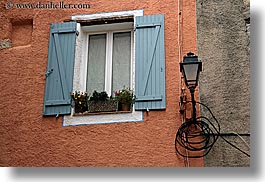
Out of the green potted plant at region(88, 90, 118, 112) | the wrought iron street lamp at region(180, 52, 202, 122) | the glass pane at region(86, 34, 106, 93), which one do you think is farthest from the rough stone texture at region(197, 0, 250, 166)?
the glass pane at region(86, 34, 106, 93)

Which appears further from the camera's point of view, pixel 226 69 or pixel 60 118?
pixel 60 118

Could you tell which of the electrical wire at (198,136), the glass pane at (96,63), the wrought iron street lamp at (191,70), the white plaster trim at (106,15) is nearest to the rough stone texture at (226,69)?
the electrical wire at (198,136)

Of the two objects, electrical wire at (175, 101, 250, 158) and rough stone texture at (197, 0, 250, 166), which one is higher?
rough stone texture at (197, 0, 250, 166)

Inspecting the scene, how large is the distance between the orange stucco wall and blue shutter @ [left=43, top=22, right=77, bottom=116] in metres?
0.06

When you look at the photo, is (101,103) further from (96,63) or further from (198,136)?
(198,136)

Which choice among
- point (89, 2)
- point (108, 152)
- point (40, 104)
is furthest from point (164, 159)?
point (89, 2)

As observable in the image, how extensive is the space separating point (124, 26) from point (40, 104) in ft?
2.86

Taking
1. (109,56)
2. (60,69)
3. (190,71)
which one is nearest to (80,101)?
(60,69)

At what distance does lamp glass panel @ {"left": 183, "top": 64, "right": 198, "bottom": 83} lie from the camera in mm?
3369

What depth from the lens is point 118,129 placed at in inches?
142

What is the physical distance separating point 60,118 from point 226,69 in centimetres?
123

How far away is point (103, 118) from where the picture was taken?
3656 millimetres

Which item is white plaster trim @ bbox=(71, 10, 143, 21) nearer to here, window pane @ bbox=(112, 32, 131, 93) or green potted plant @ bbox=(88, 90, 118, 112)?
window pane @ bbox=(112, 32, 131, 93)

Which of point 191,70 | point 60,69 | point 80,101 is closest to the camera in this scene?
point 191,70
